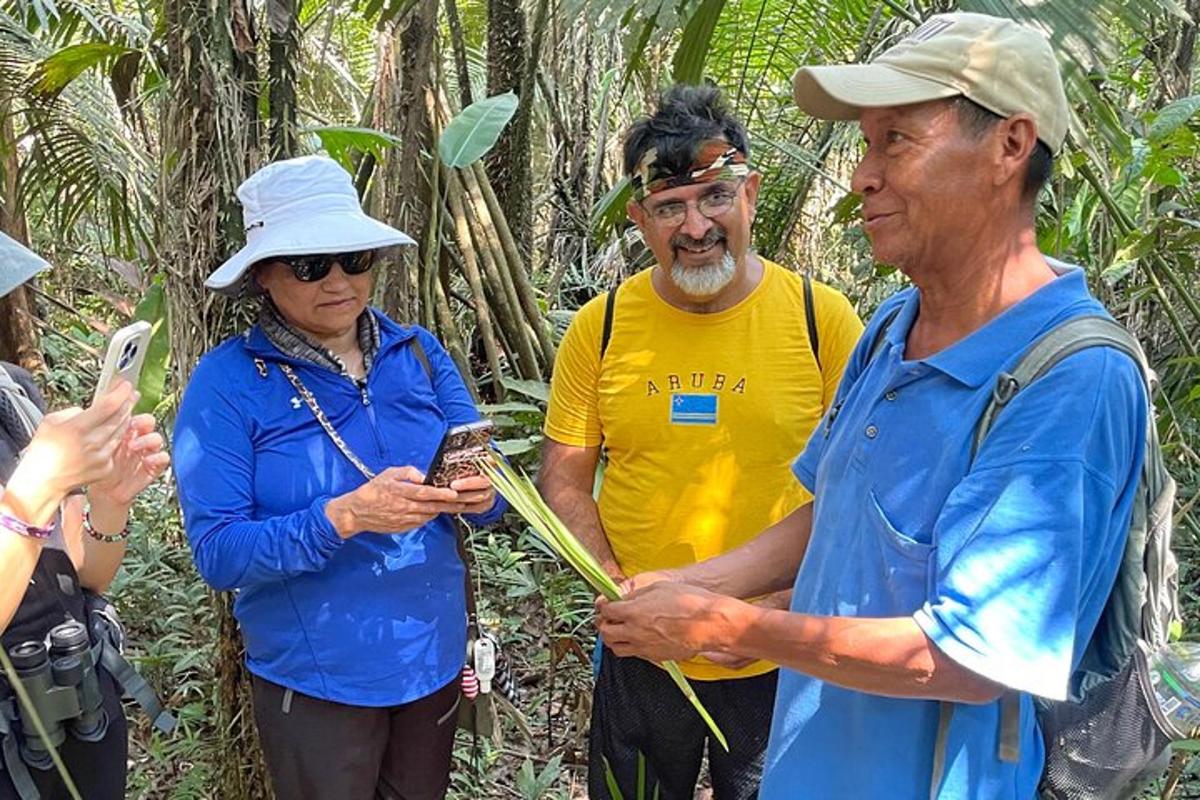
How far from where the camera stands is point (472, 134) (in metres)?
3.64

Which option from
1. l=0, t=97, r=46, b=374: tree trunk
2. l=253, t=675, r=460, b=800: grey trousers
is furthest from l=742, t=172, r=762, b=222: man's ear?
l=0, t=97, r=46, b=374: tree trunk

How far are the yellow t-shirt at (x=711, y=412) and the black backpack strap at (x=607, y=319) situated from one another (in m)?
0.01

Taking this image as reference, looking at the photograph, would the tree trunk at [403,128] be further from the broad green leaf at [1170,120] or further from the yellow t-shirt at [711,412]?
the broad green leaf at [1170,120]

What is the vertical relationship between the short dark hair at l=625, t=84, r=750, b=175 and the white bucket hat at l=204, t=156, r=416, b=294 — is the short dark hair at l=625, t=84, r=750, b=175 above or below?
above

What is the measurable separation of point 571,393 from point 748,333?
1.41ft

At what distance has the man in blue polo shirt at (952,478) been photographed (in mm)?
1131

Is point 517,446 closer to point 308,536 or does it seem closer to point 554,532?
point 308,536

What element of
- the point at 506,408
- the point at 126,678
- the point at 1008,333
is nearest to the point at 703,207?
the point at 1008,333

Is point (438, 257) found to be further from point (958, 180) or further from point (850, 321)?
point (958, 180)

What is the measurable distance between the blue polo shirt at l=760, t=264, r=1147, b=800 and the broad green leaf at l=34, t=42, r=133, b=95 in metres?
2.62

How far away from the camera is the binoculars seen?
67.8 inches

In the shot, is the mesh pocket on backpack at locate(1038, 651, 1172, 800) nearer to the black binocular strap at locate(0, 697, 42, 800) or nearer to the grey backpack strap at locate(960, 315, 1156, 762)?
the grey backpack strap at locate(960, 315, 1156, 762)

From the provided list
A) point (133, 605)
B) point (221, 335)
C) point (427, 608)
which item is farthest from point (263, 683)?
point (133, 605)

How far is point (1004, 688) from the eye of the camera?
1.20 metres
